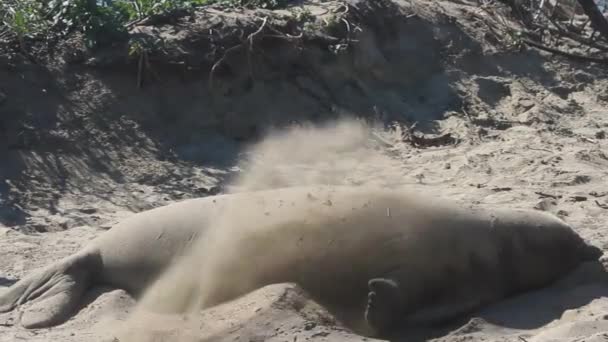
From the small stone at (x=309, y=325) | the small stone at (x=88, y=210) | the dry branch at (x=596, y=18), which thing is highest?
the dry branch at (x=596, y=18)

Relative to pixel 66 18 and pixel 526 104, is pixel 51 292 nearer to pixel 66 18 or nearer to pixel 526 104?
pixel 66 18

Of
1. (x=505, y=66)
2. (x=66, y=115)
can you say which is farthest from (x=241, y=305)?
(x=505, y=66)

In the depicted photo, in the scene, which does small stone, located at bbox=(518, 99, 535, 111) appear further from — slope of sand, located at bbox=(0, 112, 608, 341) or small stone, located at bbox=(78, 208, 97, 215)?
small stone, located at bbox=(78, 208, 97, 215)

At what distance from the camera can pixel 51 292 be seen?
4898mm

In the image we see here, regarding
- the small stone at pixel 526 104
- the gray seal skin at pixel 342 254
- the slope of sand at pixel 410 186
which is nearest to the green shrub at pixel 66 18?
the slope of sand at pixel 410 186

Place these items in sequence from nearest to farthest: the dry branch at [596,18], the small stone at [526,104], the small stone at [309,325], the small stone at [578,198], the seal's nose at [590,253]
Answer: the small stone at [309,325], the seal's nose at [590,253], the small stone at [578,198], the small stone at [526,104], the dry branch at [596,18]

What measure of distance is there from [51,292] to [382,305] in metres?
1.54

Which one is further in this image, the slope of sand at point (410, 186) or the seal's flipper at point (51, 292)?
the seal's flipper at point (51, 292)

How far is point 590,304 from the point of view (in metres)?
4.62

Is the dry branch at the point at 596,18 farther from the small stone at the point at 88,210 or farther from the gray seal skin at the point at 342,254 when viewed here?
the small stone at the point at 88,210

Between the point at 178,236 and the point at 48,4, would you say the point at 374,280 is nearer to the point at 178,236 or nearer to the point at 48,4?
the point at 178,236

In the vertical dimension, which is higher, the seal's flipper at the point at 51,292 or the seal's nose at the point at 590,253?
the seal's nose at the point at 590,253

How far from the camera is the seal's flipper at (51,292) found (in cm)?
474

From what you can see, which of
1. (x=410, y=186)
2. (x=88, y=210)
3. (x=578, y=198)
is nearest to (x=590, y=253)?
(x=578, y=198)
